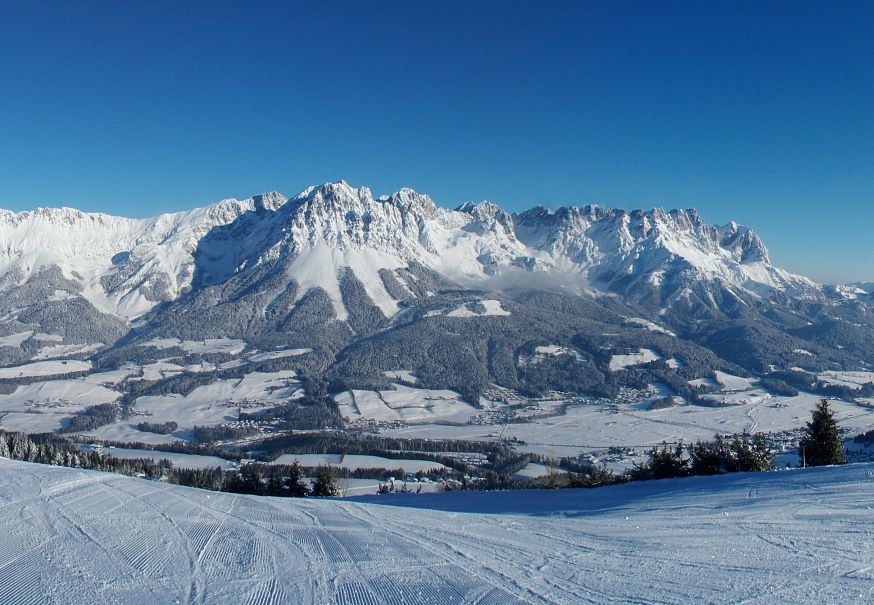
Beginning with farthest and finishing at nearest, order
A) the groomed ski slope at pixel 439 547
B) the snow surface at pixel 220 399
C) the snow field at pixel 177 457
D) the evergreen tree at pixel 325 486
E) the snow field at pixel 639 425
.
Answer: the snow surface at pixel 220 399
the snow field at pixel 639 425
the snow field at pixel 177 457
the evergreen tree at pixel 325 486
the groomed ski slope at pixel 439 547

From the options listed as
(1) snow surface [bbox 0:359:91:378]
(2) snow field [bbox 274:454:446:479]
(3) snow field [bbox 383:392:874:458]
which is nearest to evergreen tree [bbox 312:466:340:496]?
(2) snow field [bbox 274:454:446:479]

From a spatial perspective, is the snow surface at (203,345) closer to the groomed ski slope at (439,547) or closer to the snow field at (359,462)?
the snow field at (359,462)

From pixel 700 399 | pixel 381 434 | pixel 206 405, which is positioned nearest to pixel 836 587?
pixel 381 434

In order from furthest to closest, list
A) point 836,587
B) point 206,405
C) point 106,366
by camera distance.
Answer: point 106,366, point 206,405, point 836,587

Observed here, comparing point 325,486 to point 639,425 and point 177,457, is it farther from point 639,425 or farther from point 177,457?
point 639,425

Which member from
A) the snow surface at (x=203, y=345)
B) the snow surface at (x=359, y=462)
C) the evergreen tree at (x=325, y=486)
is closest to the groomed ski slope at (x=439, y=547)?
the evergreen tree at (x=325, y=486)

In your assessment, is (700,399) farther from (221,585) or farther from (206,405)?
(221,585)

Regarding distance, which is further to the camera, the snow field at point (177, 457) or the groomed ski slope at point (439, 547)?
the snow field at point (177, 457)
